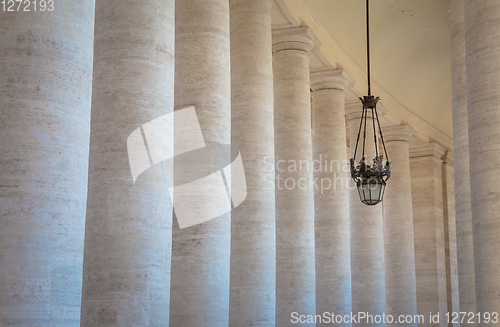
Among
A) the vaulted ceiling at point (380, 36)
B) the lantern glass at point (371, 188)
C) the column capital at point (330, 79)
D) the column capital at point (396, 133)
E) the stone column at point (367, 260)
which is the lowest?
the stone column at point (367, 260)

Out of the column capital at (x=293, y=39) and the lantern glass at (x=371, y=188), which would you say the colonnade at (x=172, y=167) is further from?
the lantern glass at (x=371, y=188)

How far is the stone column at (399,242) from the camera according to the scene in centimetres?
4569

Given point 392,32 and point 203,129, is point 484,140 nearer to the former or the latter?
point 203,129

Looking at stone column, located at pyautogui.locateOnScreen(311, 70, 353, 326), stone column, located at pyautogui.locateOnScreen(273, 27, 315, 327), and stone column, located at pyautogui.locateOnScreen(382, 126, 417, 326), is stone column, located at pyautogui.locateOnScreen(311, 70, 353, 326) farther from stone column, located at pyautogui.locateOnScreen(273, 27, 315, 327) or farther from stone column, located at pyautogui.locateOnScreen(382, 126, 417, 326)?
stone column, located at pyautogui.locateOnScreen(382, 126, 417, 326)

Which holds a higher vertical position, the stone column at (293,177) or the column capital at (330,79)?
the column capital at (330,79)

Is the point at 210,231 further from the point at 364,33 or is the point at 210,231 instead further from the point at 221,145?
the point at 364,33

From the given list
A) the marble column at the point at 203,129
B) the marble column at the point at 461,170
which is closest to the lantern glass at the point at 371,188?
the marble column at the point at 461,170

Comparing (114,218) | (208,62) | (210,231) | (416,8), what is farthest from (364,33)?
(114,218)

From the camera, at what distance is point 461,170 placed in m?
24.9

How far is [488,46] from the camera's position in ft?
69.2

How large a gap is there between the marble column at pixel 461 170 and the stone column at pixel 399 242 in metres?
22.2

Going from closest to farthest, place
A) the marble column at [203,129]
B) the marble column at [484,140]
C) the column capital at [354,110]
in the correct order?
the marble column at [203,129] < the marble column at [484,140] < the column capital at [354,110]

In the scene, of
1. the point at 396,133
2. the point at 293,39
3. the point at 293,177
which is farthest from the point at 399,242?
the point at 293,39

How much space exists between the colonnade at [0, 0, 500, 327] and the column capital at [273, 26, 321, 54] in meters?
0.07
